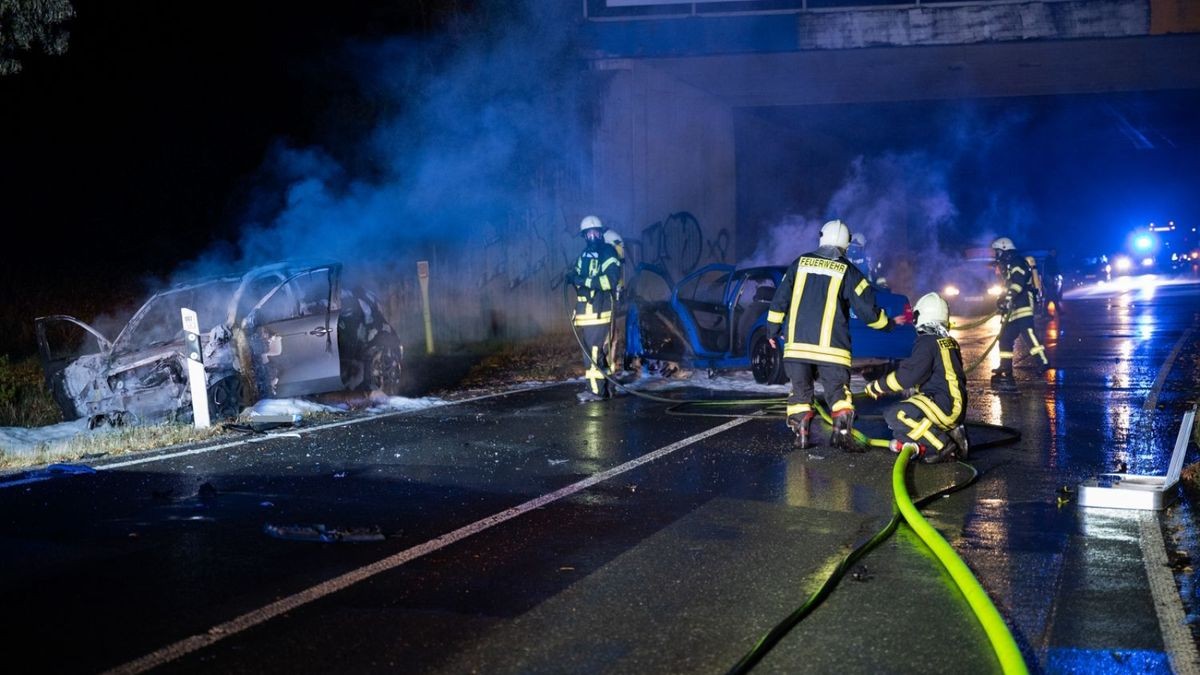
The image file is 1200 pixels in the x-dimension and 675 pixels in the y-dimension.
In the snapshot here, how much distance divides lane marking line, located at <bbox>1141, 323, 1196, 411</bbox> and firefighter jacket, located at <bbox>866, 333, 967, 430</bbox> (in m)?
3.68

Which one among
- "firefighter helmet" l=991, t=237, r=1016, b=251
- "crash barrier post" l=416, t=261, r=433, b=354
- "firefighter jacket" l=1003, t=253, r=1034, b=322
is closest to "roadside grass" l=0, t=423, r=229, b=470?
"crash barrier post" l=416, t=261, r=433, b=354

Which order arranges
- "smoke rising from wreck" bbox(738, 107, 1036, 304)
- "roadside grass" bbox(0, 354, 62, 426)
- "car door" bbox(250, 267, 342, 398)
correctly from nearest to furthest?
"car door" bbox(250, 267, 342, 398), "roadside grass" bbox(0, 354, 62, 426), "smoke rising from wreck" bbox(738, 107, 1036, 304)

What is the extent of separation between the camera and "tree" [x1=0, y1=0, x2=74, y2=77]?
478 inches

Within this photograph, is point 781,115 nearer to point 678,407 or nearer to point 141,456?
point 678,407

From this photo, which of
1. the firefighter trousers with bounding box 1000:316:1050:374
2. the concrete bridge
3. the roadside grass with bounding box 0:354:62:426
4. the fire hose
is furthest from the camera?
the concrete bridge

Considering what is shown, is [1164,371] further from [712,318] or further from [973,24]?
[973,24]

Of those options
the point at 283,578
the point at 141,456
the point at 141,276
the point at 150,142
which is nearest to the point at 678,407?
the point at 141,456

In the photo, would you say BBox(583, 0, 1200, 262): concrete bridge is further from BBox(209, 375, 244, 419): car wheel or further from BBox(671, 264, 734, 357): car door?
BBox(209, 375, 244, 419): car wheel

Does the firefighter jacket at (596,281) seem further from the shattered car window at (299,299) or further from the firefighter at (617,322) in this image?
the shattered car window at (299,299)

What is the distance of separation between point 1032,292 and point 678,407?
514 centimetres

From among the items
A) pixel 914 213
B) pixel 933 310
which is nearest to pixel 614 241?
pixel 933 310

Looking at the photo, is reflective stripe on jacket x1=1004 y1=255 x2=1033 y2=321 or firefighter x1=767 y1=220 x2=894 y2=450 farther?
reflective stripe on jacket x1=1004 y1=255 x2=1033 y2=321

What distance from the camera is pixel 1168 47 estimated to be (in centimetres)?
2222

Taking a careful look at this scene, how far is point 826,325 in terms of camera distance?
9039 mm
